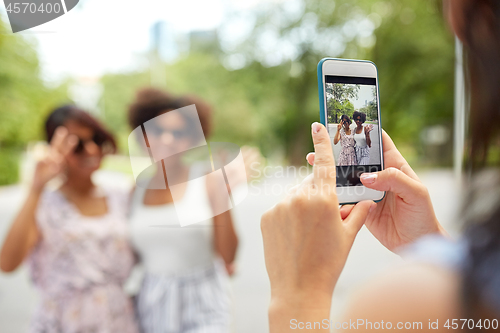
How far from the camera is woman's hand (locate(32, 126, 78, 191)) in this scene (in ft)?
2.61

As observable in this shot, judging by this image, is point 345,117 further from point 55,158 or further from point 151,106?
point 55,158

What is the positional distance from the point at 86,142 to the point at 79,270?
0.31m

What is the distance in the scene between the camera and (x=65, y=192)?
0.83 m

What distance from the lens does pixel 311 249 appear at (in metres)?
0.28

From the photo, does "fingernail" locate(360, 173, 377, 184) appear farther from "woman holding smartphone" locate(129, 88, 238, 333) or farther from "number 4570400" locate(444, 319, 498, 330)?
"woman holding smartphone" locate(129, 88, 238, 333)

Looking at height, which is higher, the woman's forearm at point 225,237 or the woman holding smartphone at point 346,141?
the woman holding smartphone at point 346,141

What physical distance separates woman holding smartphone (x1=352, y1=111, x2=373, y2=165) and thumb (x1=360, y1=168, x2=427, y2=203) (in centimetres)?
2

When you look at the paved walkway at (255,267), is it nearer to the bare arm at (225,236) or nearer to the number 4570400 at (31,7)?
the bare arm at (225,236)

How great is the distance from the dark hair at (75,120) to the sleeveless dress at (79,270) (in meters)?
0.17

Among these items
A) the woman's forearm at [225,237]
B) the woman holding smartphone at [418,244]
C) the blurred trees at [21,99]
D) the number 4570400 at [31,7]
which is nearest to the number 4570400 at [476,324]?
the woman holding smartphone at [418,244]

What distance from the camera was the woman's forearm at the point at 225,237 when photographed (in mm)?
808

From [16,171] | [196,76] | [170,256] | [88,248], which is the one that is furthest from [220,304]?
[16,171]

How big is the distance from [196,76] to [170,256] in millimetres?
2333

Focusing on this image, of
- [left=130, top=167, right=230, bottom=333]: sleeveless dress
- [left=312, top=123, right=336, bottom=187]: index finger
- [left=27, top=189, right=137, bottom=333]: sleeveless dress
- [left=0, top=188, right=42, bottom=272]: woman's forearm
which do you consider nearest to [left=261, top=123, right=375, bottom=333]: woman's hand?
[left=312, top=123, right=336, bottom=187]: index finger
